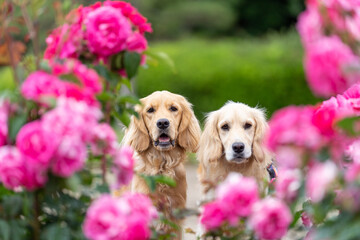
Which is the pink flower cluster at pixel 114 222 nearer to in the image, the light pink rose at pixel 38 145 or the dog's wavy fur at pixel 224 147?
the light pink rose at pixel 38 145

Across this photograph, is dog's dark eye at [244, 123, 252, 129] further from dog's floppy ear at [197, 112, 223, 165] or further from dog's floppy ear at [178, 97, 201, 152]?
dog's floppy ear at [178, 97, 201, 152]

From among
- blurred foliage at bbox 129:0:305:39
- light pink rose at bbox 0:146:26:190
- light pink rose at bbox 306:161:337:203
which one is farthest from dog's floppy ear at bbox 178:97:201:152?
blurred foliage at bbox 129:0:305:39

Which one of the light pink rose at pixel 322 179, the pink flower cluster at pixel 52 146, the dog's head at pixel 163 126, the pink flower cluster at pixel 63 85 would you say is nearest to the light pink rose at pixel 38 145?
the pink flower cluster at pixel 52 146

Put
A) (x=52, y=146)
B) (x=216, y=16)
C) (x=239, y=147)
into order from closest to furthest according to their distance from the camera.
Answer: (x=52, y=146) < (x=239, y=147) < (x=216, y=16)

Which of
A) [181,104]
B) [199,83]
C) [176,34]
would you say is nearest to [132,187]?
[181,104]

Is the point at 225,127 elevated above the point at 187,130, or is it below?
above

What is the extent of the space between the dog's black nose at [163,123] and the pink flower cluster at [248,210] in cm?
227

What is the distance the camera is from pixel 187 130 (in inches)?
195

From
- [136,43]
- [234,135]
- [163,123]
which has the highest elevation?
[234,135]

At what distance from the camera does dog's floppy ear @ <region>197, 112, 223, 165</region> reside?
4.82m

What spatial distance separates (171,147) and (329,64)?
2.77 meters

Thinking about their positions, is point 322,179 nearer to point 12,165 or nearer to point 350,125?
point 350,125

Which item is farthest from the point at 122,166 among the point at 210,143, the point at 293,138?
the point at 210,143

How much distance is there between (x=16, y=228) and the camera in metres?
2.38
